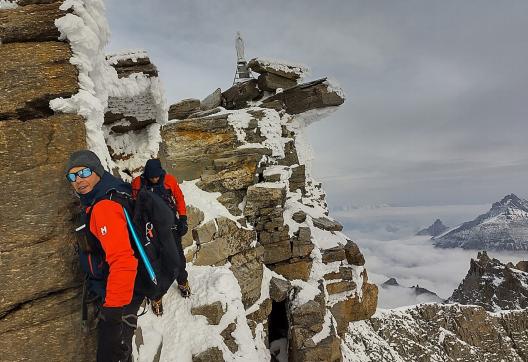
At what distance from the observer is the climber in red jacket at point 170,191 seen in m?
7.64

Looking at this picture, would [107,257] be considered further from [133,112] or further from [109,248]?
[133,112]

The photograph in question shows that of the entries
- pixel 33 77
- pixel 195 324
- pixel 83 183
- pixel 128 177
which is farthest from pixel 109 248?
pixel 195 324

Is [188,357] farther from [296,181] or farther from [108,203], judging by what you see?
[296,181]

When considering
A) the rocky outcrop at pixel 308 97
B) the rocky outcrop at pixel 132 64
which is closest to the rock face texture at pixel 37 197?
the rocky outcrop at pixel 132 64

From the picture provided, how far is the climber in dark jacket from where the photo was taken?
4191 mm

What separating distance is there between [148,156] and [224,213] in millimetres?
8423

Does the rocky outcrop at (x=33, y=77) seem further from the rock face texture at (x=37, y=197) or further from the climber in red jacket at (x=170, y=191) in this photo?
the climber in red jacket at (x=170, y=191)

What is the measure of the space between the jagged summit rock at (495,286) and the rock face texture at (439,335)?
37121mm

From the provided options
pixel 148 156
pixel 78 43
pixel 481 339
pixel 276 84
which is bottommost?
pixel 481 339

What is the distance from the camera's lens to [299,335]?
16.7m

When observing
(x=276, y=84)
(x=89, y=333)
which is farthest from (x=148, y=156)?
(x=276, y=84)

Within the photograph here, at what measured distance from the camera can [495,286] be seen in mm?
82625

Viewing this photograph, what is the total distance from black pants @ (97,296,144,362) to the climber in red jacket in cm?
306

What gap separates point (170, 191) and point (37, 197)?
348 cm
